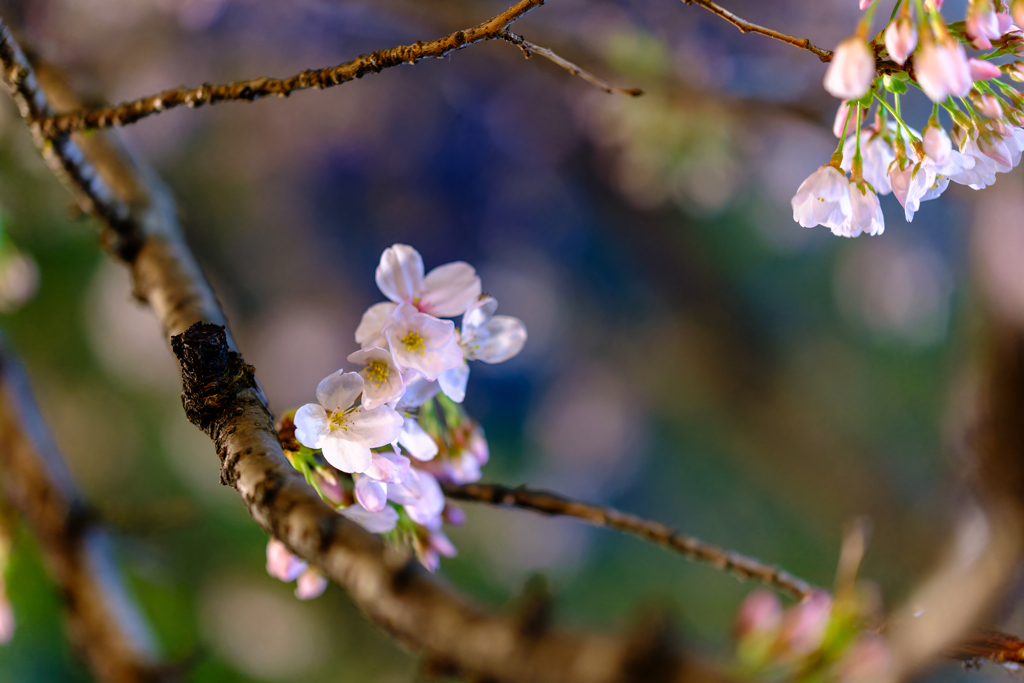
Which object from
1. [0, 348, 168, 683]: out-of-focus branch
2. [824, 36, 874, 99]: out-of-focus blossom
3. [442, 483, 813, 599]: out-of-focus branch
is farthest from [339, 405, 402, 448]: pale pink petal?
[0, 348, 168, 683]: out-of-focus branch

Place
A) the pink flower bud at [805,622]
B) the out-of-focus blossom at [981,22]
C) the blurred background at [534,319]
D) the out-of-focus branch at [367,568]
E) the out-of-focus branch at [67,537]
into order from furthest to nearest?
1. the blurred background at [534,319]
2. the out-of-focus branch at [67,537]
3. the pink flower bud at [805,622]
4. the out-of-focus blossom at [981,22]
5. the out-of-focus branch at [367,568]

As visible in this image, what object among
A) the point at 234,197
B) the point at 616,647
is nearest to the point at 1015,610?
the point at 616,647

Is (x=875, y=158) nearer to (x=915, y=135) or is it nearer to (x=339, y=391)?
(x=915, y=135)

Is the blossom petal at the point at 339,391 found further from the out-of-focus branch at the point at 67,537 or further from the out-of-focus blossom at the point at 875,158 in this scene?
the out-of-focus branch at the point at 67,537

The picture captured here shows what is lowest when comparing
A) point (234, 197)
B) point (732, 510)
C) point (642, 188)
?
point (732, 510)

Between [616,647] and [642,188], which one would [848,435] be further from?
[616,647]

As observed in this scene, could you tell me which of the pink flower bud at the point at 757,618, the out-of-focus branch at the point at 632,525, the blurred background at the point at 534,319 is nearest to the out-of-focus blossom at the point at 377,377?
the out-of-focus branch at the point at 632,525
